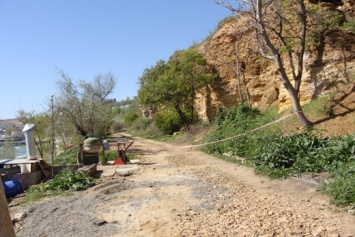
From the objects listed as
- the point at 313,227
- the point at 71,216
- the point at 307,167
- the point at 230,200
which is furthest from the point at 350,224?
the point at 71,216

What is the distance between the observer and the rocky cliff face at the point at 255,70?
13.7m

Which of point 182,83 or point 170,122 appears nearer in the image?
point 182,83

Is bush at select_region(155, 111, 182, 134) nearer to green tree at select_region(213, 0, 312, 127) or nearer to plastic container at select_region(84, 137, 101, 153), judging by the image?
green tree at select_region(213, 0, 312, 127)

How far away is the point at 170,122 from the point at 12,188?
18.9m

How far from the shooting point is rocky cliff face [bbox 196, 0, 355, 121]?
13.7m

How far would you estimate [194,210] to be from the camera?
18.7 ft

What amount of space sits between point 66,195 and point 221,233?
446cm

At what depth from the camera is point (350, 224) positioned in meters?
4.46

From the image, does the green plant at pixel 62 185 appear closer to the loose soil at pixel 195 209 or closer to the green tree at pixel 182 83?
the loose soil at pixel 195 209

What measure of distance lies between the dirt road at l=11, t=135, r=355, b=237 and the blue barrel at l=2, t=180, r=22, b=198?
4.40 ft

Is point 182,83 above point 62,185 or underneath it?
above

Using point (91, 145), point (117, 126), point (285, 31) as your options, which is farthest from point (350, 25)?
point (117, 126)

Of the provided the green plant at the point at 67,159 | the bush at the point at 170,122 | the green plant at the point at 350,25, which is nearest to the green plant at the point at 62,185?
the green plant at the point at 67,159

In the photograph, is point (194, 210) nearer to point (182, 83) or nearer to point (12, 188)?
point (12, 188)
